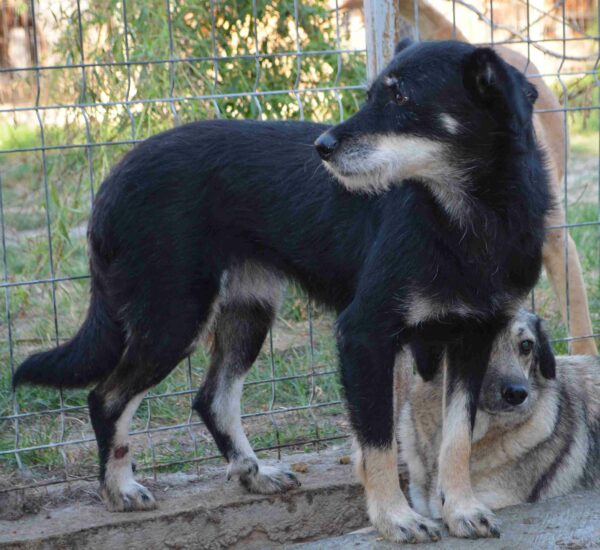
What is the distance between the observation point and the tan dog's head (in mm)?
3990

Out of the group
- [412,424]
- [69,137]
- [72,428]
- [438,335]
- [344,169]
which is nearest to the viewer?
[344,169]

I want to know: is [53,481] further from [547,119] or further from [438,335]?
[547,119]

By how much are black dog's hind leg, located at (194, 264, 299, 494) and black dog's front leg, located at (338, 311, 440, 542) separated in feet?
2.31

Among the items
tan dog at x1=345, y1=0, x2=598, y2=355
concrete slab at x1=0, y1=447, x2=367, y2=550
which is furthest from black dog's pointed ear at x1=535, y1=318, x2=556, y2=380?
concrete slab at x1=0, y1=447, x2=367, y2=550

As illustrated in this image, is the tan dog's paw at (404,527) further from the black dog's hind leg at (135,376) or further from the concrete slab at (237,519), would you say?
the black dog's hind leg at (135,376)

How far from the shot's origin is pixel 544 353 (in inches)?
165

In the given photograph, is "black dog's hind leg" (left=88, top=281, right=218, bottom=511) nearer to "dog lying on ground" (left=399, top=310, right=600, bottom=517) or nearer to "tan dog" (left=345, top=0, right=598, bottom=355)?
"dog lying on ground" (left=399, top=310, right=600, bottom=517)

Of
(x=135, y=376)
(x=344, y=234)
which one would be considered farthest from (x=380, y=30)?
(x=135, y=376)

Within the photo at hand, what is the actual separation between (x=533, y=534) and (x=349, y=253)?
1.19m

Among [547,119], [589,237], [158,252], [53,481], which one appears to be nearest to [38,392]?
[53,481]

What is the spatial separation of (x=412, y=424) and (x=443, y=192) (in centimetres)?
146

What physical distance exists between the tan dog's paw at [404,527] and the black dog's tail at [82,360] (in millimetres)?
1192

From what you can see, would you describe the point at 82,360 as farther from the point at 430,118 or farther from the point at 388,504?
the point at 430,118

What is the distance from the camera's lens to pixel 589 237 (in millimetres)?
7258
